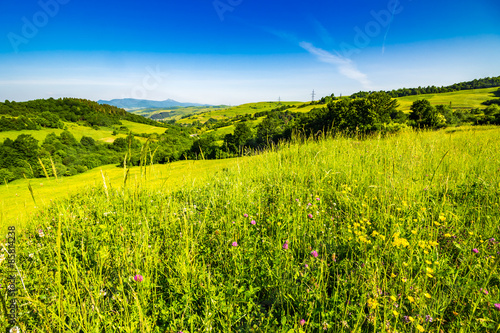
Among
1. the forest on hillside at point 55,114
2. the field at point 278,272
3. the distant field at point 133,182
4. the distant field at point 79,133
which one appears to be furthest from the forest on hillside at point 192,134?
the distant field at point 79,133

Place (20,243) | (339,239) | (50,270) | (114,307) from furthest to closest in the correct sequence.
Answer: (20,243), (339,239), (50,270), (114,307)

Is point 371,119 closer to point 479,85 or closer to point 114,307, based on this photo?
point 114,307

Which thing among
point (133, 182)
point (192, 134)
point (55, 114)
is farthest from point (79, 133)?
point (133, 182)

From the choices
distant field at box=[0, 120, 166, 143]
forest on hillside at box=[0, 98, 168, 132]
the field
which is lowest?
the field

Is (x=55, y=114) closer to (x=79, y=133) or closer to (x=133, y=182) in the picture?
(x=79, y=133)

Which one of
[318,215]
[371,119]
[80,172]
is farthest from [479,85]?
[80,172]

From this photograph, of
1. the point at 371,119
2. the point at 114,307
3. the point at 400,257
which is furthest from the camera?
the point at 371,119

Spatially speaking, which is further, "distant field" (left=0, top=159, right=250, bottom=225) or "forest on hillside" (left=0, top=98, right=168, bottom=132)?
"forest on hillside" (left=0, top=98, right=168, bottom=132)

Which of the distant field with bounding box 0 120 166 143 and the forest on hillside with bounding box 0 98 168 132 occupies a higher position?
the forest on hillside with bounding box 0 98 168 132

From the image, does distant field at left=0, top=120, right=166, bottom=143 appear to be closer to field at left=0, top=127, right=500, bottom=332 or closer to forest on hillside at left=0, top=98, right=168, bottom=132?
forest on hillside at left=0, top=98, right=168, bottom=132

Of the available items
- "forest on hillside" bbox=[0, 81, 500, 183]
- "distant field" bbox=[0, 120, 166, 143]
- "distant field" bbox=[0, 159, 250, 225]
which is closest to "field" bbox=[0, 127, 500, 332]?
"distant field" bbox=[0, 159, 250, 225]

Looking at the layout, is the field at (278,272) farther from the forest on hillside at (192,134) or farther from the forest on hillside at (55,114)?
the forest on hillside at (55,114)

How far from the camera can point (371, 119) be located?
108ft

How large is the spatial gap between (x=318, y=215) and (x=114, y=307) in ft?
7.80
